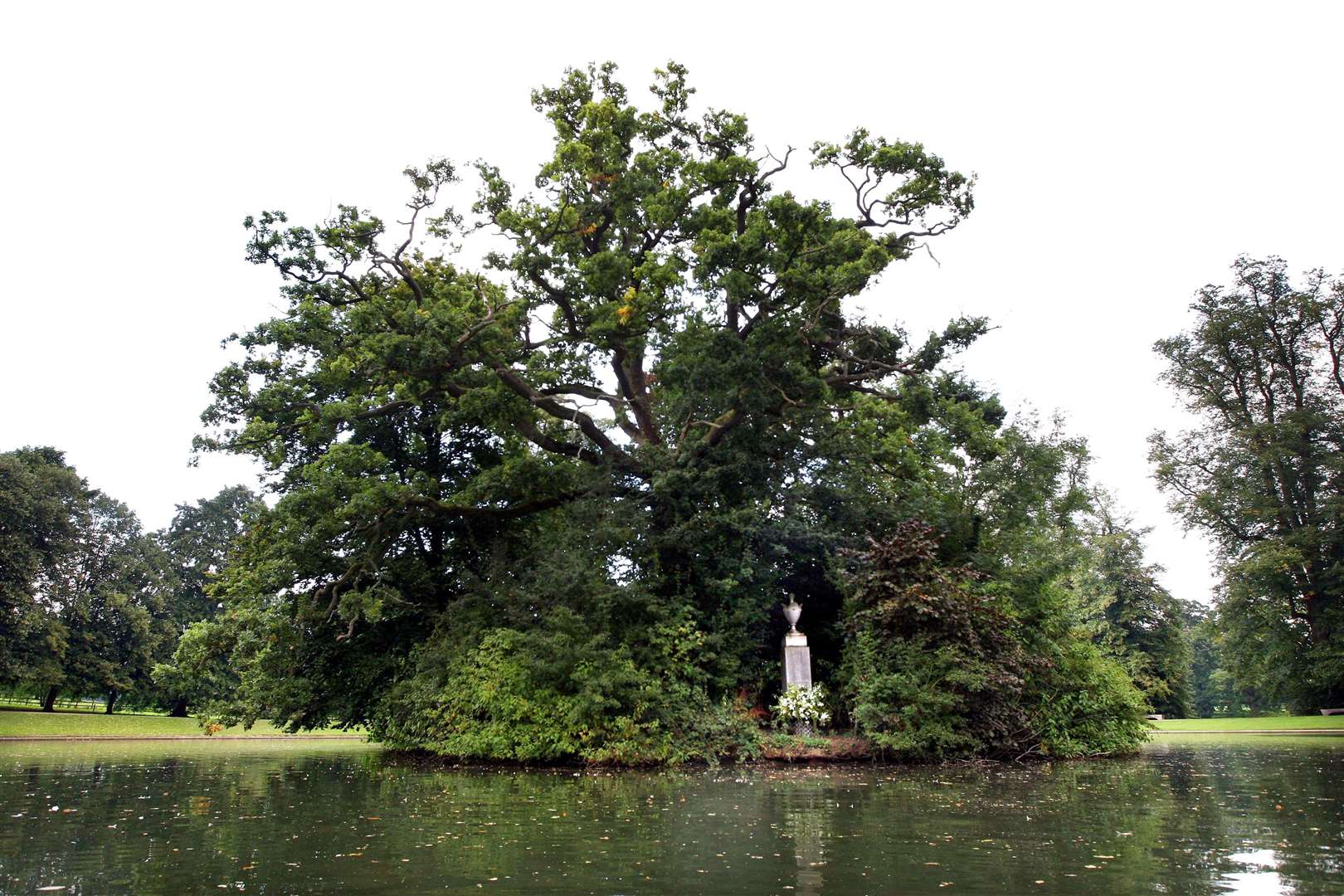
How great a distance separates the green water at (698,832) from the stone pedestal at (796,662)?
10.7ft

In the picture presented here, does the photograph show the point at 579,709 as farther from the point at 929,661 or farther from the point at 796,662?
the point at 929,661

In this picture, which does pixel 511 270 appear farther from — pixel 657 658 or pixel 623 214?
pixel 657 658

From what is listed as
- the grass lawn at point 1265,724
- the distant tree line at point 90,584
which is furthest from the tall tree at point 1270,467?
the distant tree line at point 90,584

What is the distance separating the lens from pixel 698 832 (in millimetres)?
7344

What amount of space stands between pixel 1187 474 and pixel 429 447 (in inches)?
1099

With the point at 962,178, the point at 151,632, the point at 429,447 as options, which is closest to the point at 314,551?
the point at 429,447

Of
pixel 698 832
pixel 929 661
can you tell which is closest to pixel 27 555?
pixel 929 661

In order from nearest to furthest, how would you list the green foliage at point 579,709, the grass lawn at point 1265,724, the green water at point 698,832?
1. the green water at point 698,832
2. the green foliage at point 579,709
3. the grass lawn at point 1265,724

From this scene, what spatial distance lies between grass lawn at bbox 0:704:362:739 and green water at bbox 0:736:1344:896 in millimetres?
22416

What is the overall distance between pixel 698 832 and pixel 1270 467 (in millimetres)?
30751

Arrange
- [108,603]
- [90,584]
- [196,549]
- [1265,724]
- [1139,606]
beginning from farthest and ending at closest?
[196,549]
[90,584]
[108,603]
[1139,606]
[1265,724]

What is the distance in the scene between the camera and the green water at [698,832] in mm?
5160

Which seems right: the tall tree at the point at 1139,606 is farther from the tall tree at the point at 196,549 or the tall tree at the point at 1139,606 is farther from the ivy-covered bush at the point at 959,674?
the tall tree at the point at 196,549

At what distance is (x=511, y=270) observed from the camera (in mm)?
21000
